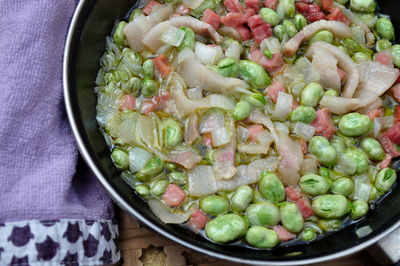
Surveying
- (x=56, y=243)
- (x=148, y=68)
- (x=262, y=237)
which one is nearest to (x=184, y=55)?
(x=148, y=68)

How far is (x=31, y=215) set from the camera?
7.54 feet

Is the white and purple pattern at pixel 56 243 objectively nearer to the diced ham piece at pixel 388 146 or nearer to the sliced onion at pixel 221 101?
the sliced onion at pixel 221 101

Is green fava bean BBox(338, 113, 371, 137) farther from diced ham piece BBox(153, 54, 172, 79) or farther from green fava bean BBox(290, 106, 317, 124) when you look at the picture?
diced ham piece BBox(153, 54, 172, 79)

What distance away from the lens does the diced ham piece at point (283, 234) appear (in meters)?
2.41

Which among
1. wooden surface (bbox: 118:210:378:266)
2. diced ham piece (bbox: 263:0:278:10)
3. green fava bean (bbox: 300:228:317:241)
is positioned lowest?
wooden surface (bbox: 118:210:378:266)

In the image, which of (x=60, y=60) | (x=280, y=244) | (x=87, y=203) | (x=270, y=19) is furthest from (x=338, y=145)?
(x=60, y=60)

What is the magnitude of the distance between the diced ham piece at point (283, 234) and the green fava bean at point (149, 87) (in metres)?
0.94

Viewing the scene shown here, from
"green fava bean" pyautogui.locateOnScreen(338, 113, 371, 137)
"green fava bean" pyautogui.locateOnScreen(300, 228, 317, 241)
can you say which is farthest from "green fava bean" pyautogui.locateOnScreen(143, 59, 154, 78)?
"green fava bean" pyautogui.locateOnScreen(300, 228, 317, 241)

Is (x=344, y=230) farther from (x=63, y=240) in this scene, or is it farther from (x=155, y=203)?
(x=63, y=240)

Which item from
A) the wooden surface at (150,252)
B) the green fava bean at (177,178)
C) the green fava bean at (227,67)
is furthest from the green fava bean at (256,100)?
the wooden surface at (150,252)

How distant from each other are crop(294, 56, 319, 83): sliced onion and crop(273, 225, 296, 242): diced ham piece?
806mm

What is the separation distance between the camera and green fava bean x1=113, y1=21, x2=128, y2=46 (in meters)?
2.76

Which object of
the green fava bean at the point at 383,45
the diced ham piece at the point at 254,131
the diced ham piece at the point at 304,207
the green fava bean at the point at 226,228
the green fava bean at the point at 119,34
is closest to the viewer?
the green fava bean at the point at 226,228

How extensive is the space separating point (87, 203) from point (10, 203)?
381mm
